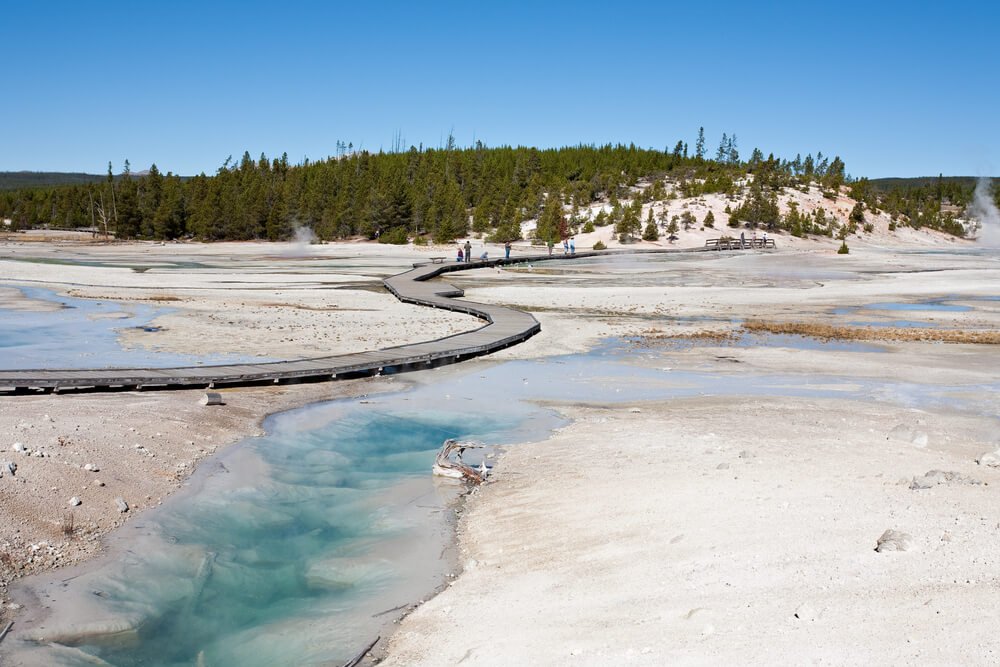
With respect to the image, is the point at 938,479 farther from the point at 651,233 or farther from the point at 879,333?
the point at 651,233

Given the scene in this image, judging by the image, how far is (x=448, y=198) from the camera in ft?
293

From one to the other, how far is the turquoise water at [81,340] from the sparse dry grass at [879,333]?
43.1ft

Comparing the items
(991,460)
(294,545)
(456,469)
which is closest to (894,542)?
(991,460)

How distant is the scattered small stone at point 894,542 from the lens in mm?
6352

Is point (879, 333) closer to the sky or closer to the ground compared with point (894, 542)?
closer to the ground

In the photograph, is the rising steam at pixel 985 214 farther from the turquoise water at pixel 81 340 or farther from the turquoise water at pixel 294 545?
the turquoise water at pixel 294 545

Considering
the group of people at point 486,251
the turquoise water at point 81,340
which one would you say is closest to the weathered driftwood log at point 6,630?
the turquoise water at point 81,340

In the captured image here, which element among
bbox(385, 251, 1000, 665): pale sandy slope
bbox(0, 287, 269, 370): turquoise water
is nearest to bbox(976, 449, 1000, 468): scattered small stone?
A: bbox(385, 251, 1000, 665): pale sandy slope

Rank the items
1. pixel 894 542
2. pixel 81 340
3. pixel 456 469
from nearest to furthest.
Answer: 1. pixel 894 542
2. pixel 456 469
3. pixel 81 340

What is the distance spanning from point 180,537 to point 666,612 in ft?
15.2

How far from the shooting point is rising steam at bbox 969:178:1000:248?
10144cm

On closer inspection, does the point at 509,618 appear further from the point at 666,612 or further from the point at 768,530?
the point at 768,530

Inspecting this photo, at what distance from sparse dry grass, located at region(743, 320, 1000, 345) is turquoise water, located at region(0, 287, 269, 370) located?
Result: 43.1 ft

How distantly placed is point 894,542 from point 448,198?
8459 cm
